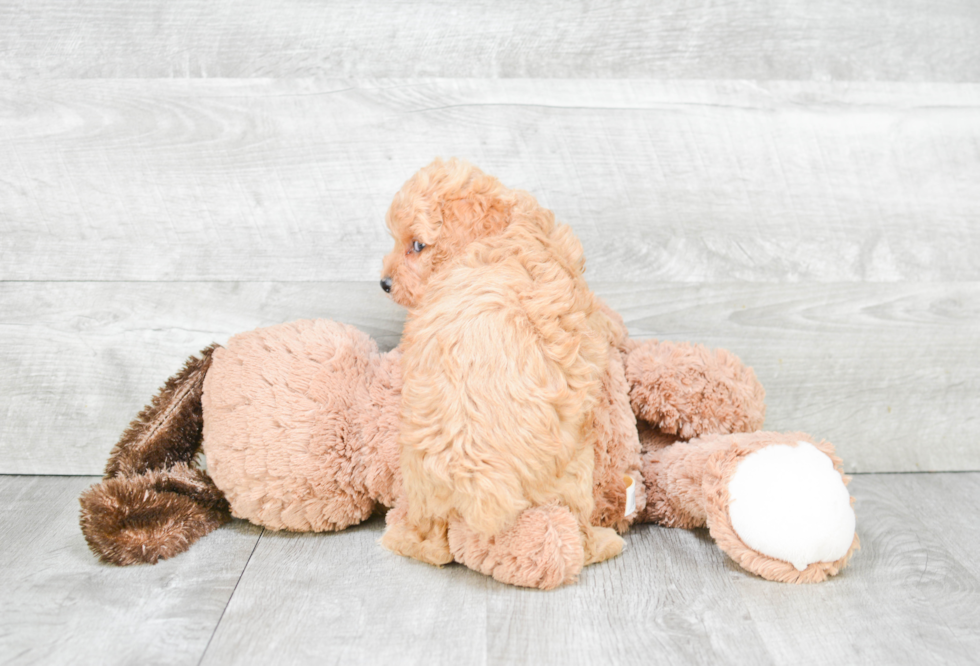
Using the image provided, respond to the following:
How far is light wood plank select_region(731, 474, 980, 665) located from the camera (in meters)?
0.72

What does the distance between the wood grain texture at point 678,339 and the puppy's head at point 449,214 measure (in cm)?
29

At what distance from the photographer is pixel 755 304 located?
114 cm

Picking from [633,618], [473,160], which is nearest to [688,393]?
[633,618]

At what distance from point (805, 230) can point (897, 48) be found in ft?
0.93

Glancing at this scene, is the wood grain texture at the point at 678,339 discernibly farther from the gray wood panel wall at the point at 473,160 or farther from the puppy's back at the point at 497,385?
the puppy's back at the point at 497,385

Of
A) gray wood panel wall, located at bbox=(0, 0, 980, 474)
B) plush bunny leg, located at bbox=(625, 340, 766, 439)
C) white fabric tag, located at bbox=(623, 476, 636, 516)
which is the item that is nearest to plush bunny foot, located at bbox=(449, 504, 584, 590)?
white fabric tag, located at bbox=(623, 476, 636, 516)

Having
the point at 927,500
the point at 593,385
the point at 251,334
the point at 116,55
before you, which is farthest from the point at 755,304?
the point at 116,55

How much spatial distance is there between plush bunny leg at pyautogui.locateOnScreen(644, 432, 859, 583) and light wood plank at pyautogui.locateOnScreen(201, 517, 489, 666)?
0.86 ft

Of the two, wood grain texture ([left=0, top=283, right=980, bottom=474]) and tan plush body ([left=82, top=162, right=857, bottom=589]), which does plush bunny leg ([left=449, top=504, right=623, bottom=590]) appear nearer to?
tan plush body ([left=82, top=162, right=857, bottom=589])

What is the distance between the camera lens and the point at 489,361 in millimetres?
727

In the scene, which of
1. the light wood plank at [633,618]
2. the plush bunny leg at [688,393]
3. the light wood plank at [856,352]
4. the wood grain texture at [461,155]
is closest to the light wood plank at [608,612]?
the light wood plank at [633,618]

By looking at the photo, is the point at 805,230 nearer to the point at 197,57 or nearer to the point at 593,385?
the point at 593,385

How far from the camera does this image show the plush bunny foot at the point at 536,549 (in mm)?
767

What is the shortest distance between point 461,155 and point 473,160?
2 centimetres
